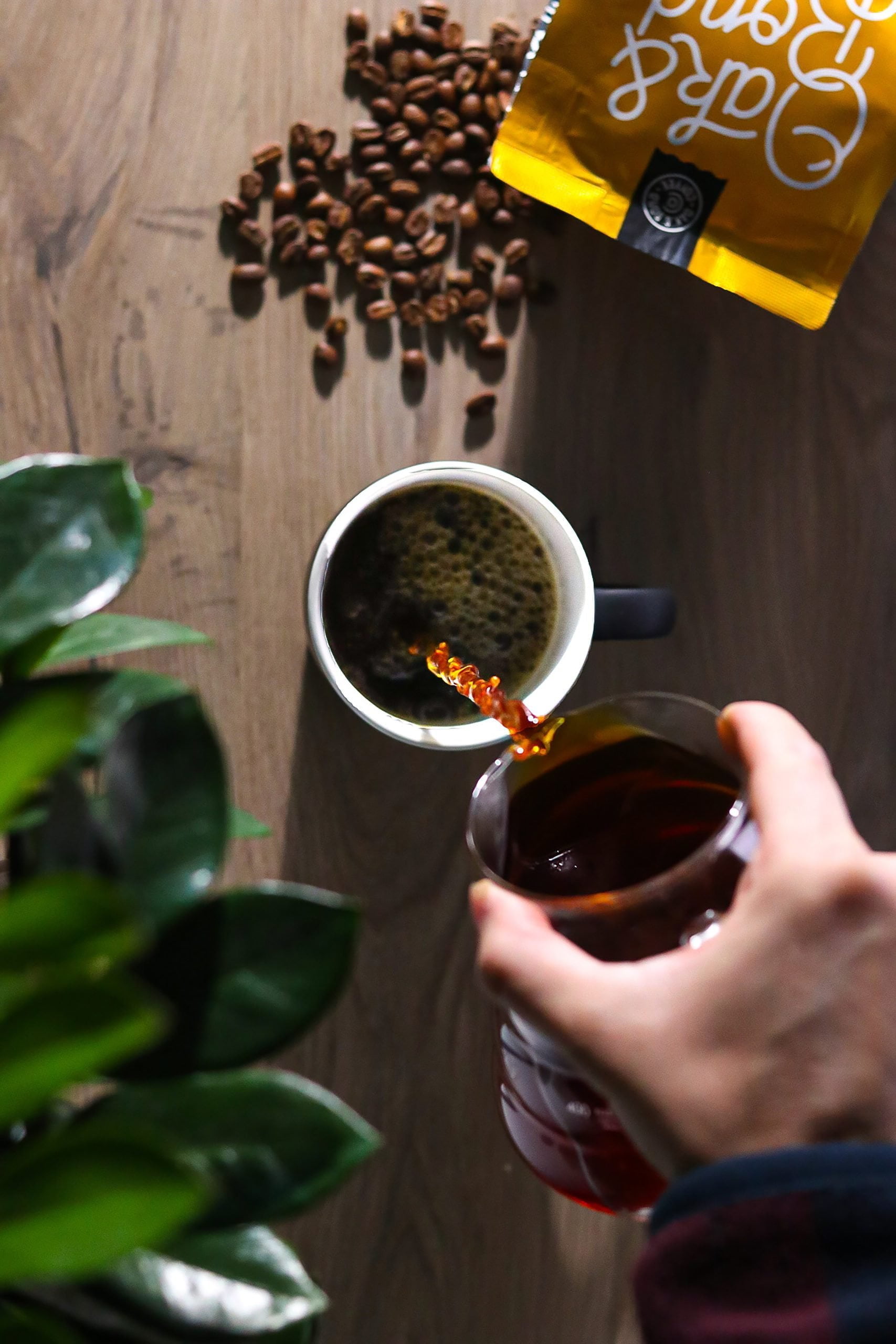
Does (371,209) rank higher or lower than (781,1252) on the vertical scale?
higher

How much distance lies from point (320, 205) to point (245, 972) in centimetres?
52

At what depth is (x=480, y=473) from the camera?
647mm

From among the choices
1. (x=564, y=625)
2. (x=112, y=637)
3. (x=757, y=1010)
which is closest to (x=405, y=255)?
(x=564, y=625)

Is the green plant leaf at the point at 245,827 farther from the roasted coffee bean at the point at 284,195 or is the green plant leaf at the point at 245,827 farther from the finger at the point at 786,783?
the roasted coffee bean at the point at 284,195

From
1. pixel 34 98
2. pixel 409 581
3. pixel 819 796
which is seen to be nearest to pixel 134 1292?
pixel 819 796

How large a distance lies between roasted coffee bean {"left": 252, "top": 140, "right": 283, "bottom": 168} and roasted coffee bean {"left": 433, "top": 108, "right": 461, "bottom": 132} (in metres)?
0.10

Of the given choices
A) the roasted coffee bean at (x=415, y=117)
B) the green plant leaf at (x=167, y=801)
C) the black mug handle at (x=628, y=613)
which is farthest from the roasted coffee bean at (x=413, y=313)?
the green plant leaf at (x=167, y=801)

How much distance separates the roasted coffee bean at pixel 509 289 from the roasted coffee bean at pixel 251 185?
0.51 feet

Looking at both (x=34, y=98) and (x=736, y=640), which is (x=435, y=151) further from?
(x=736, y=640)

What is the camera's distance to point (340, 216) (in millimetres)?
703

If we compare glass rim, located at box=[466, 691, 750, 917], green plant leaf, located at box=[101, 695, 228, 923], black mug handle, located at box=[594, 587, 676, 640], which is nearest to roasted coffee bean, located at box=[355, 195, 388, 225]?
black mug handle, located at box=[594, 587, 676, 640]

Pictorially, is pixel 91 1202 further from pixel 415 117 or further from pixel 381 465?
pixel 415 117

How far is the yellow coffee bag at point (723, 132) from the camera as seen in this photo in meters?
0.62

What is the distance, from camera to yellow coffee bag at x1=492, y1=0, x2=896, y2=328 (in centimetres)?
62
